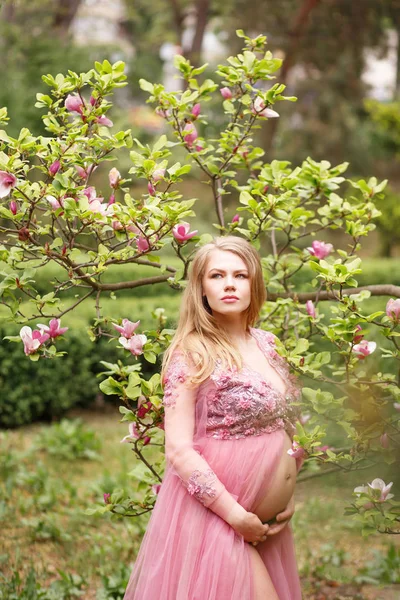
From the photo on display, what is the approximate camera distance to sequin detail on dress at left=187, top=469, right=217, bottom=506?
77.9 inches

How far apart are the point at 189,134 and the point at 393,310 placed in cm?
112

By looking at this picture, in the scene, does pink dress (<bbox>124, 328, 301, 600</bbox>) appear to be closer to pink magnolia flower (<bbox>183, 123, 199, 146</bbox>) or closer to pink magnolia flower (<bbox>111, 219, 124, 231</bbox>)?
pink magnolia flower (<bbox>111, 219, 124, 231</bbox>)

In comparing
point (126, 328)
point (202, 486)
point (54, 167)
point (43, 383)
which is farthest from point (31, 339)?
point (43, 383)

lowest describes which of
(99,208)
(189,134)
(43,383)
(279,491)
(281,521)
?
(43,383)

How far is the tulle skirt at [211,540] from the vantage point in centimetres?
198

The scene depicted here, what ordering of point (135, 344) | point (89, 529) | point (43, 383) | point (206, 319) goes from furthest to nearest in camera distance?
point (43, 383) → point (89, 529) → point (135, 344) → point (206, 319)

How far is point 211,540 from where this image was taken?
2.00 metres

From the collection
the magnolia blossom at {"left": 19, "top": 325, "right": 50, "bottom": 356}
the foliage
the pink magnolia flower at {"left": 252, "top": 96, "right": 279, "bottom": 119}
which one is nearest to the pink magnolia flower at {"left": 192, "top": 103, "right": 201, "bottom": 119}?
the pink magnolia flower at {"left": 252, "top": 96, "right": 279, "bottom": 119}

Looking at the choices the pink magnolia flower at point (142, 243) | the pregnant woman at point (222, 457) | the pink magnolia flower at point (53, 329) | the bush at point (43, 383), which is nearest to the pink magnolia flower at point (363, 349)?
the pregnant woman at point (222, 457)

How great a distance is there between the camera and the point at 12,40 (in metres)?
12.1

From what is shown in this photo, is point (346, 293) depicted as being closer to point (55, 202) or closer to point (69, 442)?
point (55, 202)

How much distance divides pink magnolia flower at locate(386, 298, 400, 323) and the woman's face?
432 millimetres

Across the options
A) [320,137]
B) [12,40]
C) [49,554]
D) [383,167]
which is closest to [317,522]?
[49,554]

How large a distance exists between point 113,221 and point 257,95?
78 cm
